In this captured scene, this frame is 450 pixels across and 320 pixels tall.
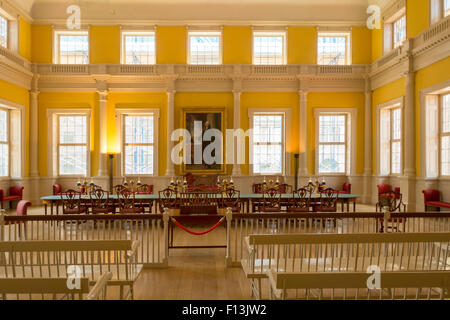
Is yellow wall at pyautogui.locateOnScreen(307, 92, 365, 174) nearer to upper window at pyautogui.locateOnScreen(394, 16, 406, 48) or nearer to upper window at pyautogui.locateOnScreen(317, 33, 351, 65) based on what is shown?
upper window at pyautogui.locateOnScreen(317, 33, 351, 65)

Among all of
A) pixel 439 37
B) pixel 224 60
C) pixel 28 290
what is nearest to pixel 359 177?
pixel 439 37

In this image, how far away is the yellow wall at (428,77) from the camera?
9859mm

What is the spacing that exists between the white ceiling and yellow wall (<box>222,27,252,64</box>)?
48 centimetres

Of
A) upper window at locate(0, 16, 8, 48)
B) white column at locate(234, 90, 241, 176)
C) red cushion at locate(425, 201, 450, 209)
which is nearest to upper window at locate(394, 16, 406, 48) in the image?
red cushion at locate(425, 201, 450, 209)

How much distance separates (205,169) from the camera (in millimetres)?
14391

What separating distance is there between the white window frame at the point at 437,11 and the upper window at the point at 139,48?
10697 millimetres

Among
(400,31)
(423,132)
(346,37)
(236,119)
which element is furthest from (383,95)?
(236,119)

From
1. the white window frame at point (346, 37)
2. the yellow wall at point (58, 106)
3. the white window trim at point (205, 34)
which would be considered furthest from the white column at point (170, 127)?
the white window frame at point (346, 37)

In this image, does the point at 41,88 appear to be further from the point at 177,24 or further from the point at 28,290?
the point at 28,290

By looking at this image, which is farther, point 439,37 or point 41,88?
point 41,88

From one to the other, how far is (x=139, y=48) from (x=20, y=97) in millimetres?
5320
